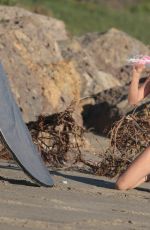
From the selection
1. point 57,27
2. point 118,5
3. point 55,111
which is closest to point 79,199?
point 55,111

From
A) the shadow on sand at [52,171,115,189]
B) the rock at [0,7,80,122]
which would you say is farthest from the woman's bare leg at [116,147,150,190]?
the rock at [0,7,80,122]

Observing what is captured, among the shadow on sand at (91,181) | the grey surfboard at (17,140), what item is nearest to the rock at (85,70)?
the shadow on sand at (91,181)

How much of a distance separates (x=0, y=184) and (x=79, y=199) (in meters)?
0.65

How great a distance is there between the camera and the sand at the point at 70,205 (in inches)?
231

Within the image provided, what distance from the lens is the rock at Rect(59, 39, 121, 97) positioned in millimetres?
14039

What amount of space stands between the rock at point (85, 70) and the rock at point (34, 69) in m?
1.10

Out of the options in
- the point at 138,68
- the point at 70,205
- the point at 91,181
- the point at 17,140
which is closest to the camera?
the point at 70,205

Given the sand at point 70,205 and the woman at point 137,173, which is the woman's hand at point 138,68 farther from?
the sand at point 70,205

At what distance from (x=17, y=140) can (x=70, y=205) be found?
0.77 meters

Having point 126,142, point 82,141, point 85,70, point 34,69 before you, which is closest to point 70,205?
point 126,142

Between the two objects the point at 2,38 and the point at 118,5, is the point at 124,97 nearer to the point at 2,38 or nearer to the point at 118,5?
the point at 2,38

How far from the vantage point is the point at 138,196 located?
24.8 feet

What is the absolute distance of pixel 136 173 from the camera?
7.79 m

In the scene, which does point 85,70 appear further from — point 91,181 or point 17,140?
point 17,140
